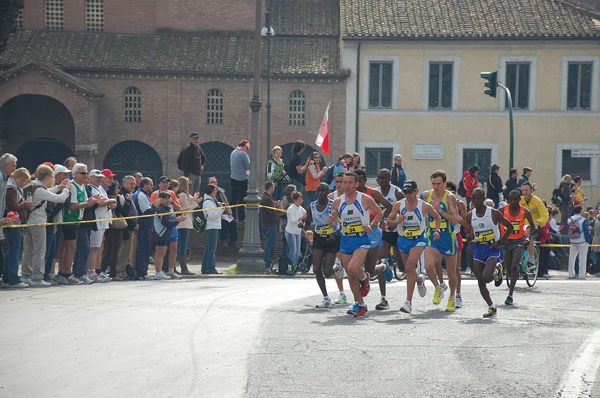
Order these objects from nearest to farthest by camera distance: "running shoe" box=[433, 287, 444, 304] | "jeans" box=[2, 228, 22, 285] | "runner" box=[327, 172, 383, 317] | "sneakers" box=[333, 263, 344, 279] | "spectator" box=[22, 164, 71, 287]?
"runner" box=[327, 172, 383, 317] < "sneakers" box=[333, 263, 344, 279] < "running shoe" box=[433, 287, 444, 304] < "jeans" box=[2, 228, 22, 285] < "spectator" box=[22, 164, 71, 287]

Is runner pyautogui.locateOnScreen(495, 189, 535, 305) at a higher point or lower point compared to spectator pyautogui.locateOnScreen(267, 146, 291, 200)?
lower

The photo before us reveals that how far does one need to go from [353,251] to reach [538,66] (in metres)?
29.9

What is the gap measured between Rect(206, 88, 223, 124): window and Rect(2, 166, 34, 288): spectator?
87.6ft

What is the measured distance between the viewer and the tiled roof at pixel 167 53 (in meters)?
41.3

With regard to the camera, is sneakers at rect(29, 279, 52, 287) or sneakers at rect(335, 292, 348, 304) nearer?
sneakers at rect(335, 292, 348, 304)

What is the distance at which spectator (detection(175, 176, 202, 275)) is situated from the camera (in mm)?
19938

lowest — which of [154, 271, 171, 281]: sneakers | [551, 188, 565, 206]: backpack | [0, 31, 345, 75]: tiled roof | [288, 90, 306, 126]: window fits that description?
[154, 271, 171, 281]: sneakers

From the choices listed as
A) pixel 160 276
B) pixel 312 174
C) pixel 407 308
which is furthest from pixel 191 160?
pixel 407 308

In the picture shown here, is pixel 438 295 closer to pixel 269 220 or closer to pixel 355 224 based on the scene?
pixel 355 224

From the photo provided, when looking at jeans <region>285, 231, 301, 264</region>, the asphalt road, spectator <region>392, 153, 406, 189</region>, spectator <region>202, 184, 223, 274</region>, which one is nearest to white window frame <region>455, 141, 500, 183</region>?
spectator <region>392, 153, 406, 189</region>

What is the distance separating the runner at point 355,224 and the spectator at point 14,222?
552 cm

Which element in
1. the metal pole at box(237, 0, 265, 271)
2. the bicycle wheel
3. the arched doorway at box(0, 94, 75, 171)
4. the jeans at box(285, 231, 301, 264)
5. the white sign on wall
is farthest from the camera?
the arched doorway at box(0, 94, 75, 171)

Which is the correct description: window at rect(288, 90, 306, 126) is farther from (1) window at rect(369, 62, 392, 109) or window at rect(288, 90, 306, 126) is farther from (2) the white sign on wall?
(2) the white sign on wall

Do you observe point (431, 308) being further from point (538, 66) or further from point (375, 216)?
point (538, 66)
